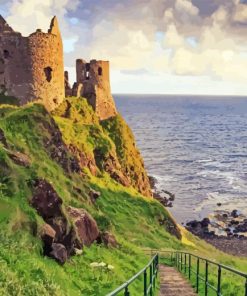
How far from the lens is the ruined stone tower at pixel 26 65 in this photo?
1767 inches

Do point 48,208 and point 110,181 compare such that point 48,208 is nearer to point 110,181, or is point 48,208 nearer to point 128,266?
point 128,266

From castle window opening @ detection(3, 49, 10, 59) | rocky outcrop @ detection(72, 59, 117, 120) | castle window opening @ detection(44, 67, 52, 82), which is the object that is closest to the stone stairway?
castle window opening @ detection(44, 67, 52, 82)

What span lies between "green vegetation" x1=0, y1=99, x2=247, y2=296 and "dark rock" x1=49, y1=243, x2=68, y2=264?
1.18 feet

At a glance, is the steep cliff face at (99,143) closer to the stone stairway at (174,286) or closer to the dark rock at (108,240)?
the dark rock at (108,240)

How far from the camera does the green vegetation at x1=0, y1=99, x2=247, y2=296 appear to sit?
12633 millimetres

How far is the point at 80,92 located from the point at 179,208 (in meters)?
29.9

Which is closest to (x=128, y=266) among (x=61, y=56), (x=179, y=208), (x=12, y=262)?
(x=12, y=262)

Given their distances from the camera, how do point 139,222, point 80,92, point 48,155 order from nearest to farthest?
point 48,155 → point 139,222 → point 80,92

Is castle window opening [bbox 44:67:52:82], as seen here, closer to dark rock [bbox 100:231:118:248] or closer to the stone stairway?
dark rock [bbox 100:231:118:248]

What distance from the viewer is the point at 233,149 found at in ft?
454

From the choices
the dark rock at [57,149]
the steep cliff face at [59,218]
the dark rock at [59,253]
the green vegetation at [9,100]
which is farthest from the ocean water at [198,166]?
the dark rock at [59,253]

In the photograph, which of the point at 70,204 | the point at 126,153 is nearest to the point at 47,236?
the point at 70,204

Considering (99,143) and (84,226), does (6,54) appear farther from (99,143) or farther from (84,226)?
(84,226)

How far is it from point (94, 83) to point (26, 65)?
48.7 feet
